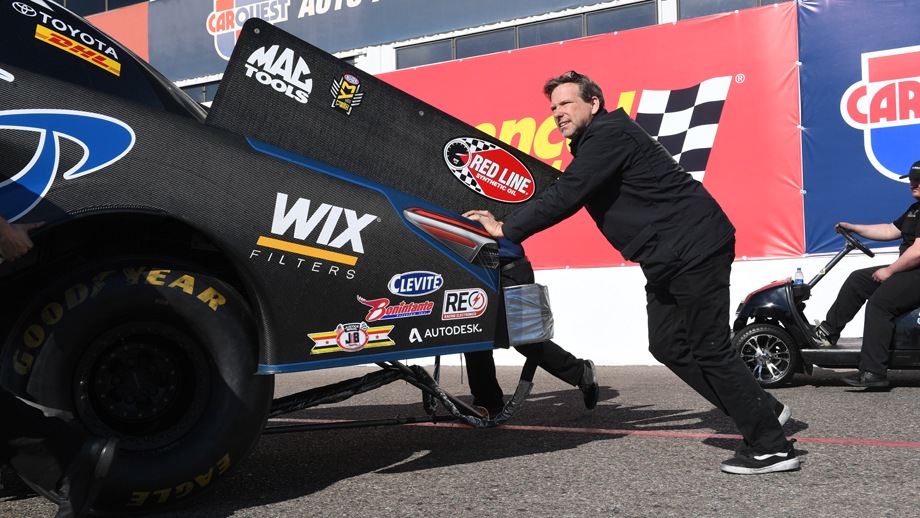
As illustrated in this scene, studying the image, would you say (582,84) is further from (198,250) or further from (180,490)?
(180,490)

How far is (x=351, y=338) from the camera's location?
3475 mm

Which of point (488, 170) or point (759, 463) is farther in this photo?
point (488, 170)

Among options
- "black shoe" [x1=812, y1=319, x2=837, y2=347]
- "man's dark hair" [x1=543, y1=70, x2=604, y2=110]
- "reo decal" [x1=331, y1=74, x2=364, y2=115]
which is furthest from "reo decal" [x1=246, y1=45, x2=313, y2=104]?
"black shoe" [x1=812, y1=319, x2=837, y2=347]

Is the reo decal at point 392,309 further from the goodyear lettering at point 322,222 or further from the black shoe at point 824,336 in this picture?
the black shoe at point 824,336

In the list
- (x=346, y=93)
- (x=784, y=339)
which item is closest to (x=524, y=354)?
(x=346, y=93)

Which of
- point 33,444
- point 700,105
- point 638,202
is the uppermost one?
point 700,105

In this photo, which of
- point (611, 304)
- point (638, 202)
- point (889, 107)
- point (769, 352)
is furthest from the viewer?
point (611, 304)

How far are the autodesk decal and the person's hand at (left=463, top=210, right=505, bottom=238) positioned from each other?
145cm

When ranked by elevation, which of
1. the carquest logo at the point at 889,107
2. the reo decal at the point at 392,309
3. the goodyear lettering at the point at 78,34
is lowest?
the reo decal at the point at 392,309

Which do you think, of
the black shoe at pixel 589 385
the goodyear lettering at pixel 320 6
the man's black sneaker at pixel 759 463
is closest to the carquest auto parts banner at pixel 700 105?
the goodyear lettering at pixel 320 6

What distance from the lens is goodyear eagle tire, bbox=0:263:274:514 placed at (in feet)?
10.1

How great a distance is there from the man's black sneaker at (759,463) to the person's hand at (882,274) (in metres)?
3.73

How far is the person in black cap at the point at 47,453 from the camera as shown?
2.74 m

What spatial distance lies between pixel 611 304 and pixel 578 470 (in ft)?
23.0
